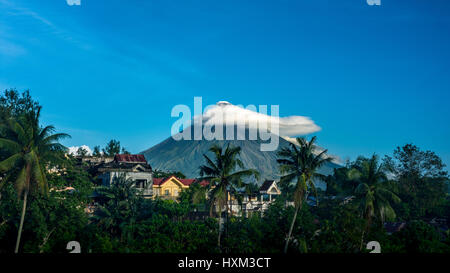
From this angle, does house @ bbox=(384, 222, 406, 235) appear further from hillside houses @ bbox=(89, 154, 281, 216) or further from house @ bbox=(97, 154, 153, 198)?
house @ bbox=(97, 154, 153, 198)


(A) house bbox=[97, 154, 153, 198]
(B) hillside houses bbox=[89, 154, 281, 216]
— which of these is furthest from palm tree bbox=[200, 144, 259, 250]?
(A) house bbox=[97, 154, 153, 198]

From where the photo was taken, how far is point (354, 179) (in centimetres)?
3488

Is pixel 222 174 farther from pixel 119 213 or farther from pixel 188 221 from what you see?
pixel 119 213

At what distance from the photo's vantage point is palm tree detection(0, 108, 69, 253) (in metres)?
27.5

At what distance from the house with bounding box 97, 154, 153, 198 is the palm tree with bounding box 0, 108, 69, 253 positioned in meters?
23.5

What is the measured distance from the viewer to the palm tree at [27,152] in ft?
90.3

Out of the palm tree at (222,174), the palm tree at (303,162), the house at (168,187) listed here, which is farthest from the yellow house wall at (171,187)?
the palm tree at (303,162)

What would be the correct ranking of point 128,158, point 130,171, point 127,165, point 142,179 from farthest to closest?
point 128,158 → point 142,179 → point 127,165 → point 130,171

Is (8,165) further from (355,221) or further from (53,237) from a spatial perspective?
(355,221)

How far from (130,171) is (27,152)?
26322 millimetres

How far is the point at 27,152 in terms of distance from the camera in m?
28.8

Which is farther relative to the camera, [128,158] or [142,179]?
[128,158]

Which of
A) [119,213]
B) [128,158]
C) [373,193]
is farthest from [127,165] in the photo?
→ [373,193]
